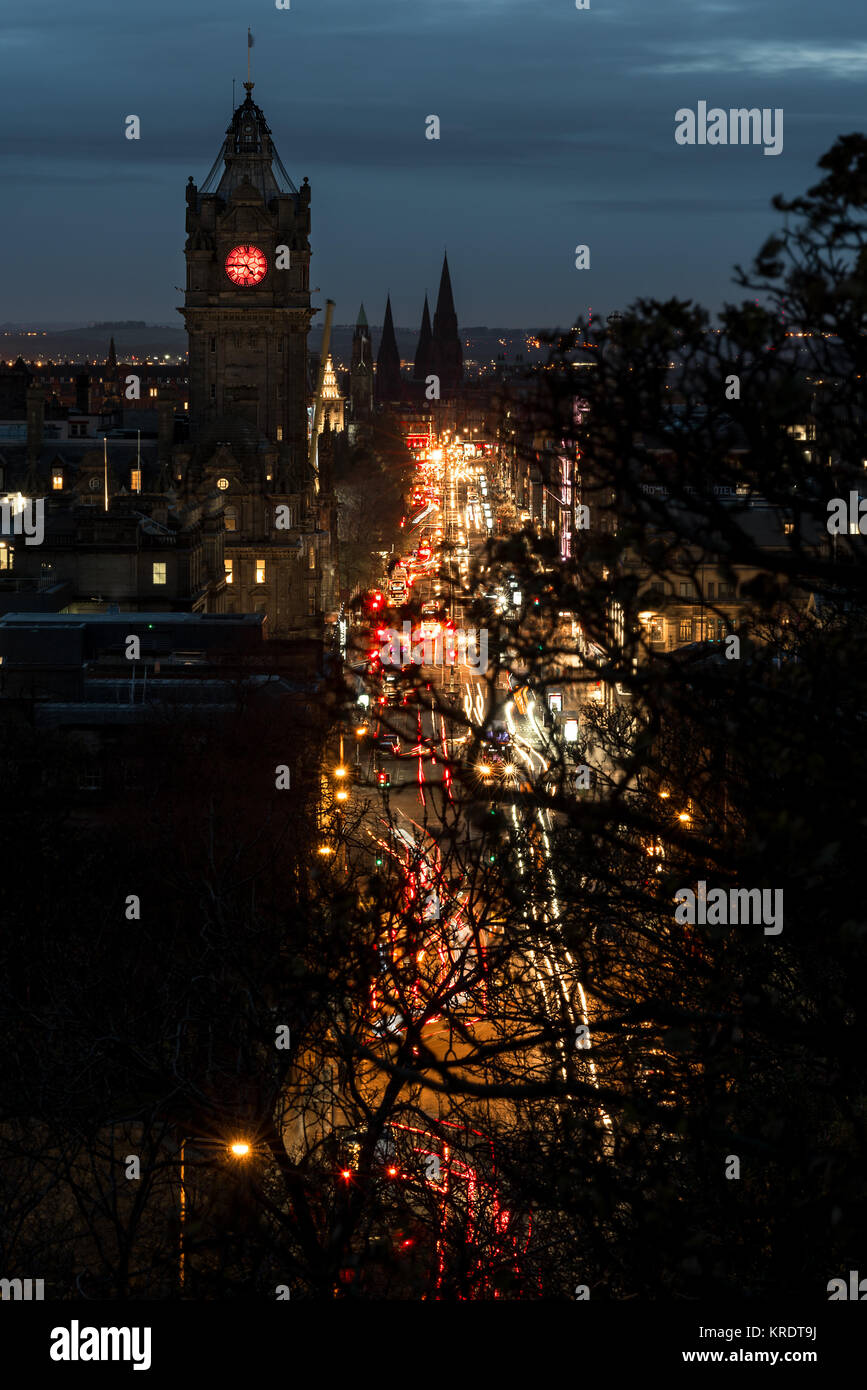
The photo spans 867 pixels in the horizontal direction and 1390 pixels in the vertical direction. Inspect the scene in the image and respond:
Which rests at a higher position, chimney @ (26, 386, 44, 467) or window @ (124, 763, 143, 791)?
chimney @ (26, 386, 44, 467)

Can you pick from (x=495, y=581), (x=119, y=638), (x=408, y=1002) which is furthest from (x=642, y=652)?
(x=119, y=638)

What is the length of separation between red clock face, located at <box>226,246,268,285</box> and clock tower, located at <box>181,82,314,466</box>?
39 mm

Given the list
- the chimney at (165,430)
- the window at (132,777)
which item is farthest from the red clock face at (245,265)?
the window at (132,777)

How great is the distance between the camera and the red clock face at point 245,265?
249 ft

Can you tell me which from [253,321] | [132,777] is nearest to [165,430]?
[253,321]

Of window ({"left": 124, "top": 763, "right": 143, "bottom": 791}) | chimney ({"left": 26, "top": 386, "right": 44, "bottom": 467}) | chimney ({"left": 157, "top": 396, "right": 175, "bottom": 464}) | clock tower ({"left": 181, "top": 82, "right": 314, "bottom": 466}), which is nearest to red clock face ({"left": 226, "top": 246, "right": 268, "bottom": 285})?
clock tower ({"left": 181, "top": 82, "right": 314, "bottom": 466})

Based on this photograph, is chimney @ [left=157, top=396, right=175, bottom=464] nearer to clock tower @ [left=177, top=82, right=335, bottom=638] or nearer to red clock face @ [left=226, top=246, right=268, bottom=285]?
clock tower @ [left=177, top=82, right=335, bottom=638]

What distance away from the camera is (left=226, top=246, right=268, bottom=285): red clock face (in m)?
76.0

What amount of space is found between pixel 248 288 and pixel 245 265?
2.94ft

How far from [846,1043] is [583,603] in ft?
7.40

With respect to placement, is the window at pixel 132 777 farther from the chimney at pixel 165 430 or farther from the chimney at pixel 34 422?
the chimney at pixel 165 430

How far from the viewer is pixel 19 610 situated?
50.2 m
